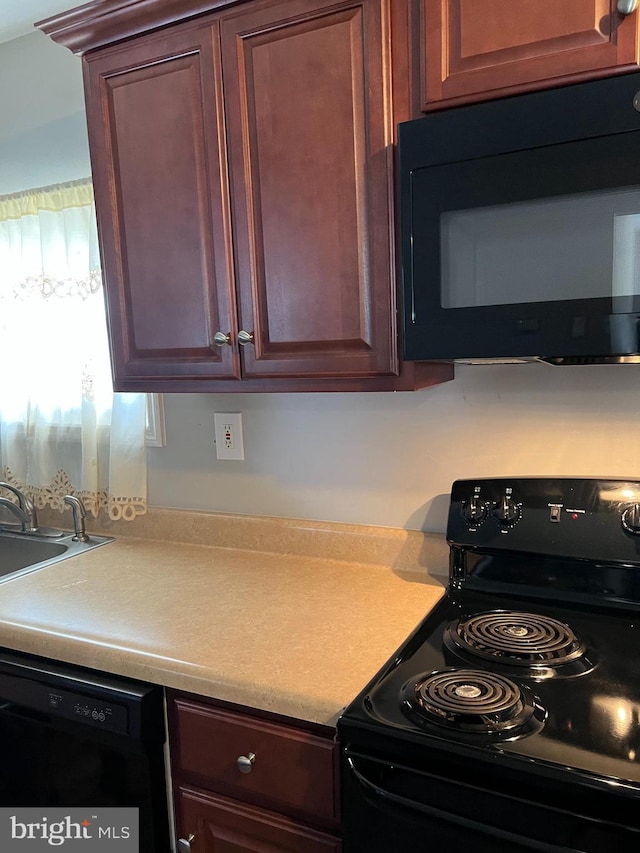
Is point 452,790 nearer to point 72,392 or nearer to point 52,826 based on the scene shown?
point 52,826

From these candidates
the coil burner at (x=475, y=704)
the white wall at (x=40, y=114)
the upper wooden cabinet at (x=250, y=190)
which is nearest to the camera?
the coil burner at (x=475, y=704)

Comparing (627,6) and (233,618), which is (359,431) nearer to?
(233,618)

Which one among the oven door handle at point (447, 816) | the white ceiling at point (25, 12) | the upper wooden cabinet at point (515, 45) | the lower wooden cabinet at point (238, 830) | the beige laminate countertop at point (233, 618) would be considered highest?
the white ceiling at point (25, 12)

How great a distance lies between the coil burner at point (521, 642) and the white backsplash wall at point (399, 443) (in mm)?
355

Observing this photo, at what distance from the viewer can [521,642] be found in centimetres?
114

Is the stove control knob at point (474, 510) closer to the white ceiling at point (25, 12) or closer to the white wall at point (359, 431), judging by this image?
the white wall at point (359, 431)

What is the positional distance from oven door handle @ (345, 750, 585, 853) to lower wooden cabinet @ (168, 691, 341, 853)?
0.09 metres

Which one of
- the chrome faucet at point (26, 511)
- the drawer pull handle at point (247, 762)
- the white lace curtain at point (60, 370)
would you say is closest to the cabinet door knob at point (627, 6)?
the drawer pull handle at point (247, 762)

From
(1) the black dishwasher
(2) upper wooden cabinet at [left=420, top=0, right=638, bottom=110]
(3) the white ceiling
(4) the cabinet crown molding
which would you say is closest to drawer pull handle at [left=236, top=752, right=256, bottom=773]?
(1) the black dishwasher

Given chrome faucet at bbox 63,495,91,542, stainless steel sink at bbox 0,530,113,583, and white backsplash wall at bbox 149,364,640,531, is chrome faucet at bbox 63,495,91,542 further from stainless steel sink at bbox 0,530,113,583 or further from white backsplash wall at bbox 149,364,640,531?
white backsplash wall at bbox 149,364,640,531

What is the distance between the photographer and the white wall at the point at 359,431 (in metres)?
A: 1.41

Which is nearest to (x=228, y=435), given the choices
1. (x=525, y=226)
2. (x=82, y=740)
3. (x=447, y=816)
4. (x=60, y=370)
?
(x=60, y=370)

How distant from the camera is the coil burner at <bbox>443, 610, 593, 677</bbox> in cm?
108

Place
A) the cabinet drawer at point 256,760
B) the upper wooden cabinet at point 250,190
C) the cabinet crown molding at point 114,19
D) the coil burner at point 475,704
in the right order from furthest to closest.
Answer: the cabinet crown molding at point 114,19 < the upper wooden cabinet at point 250,190 < the cabinet drawer at point 256,760 < the coil burner at point 475,704
